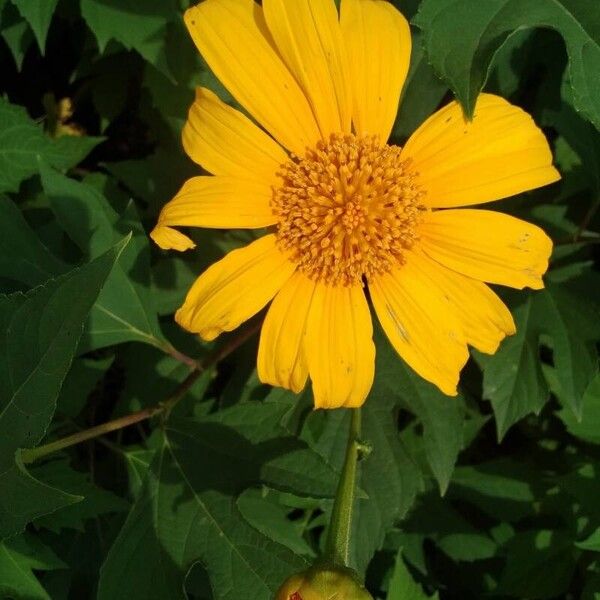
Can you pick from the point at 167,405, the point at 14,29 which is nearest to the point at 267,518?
the point at 167,405

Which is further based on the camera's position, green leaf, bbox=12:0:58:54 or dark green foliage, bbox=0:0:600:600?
green leaf, bbox=12:0:58:54

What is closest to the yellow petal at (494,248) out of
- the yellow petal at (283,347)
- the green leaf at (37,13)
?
the yellow petal at (283,347)

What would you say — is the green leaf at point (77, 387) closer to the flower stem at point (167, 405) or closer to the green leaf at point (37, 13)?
the flower stem at point (167, 405)

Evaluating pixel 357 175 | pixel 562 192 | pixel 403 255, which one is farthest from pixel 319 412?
pixel 562 192

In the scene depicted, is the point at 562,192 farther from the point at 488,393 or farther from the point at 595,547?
the point at 595,547

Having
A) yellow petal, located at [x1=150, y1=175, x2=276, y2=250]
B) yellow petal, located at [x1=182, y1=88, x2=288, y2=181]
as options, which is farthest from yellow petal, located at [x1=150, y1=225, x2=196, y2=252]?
yellow petal, located at [x1=182, y1=88, x2=288, y2=181]

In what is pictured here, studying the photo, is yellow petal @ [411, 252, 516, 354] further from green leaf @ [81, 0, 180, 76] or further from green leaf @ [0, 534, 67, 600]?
green leaf @ [0, 534, 67, 600]
